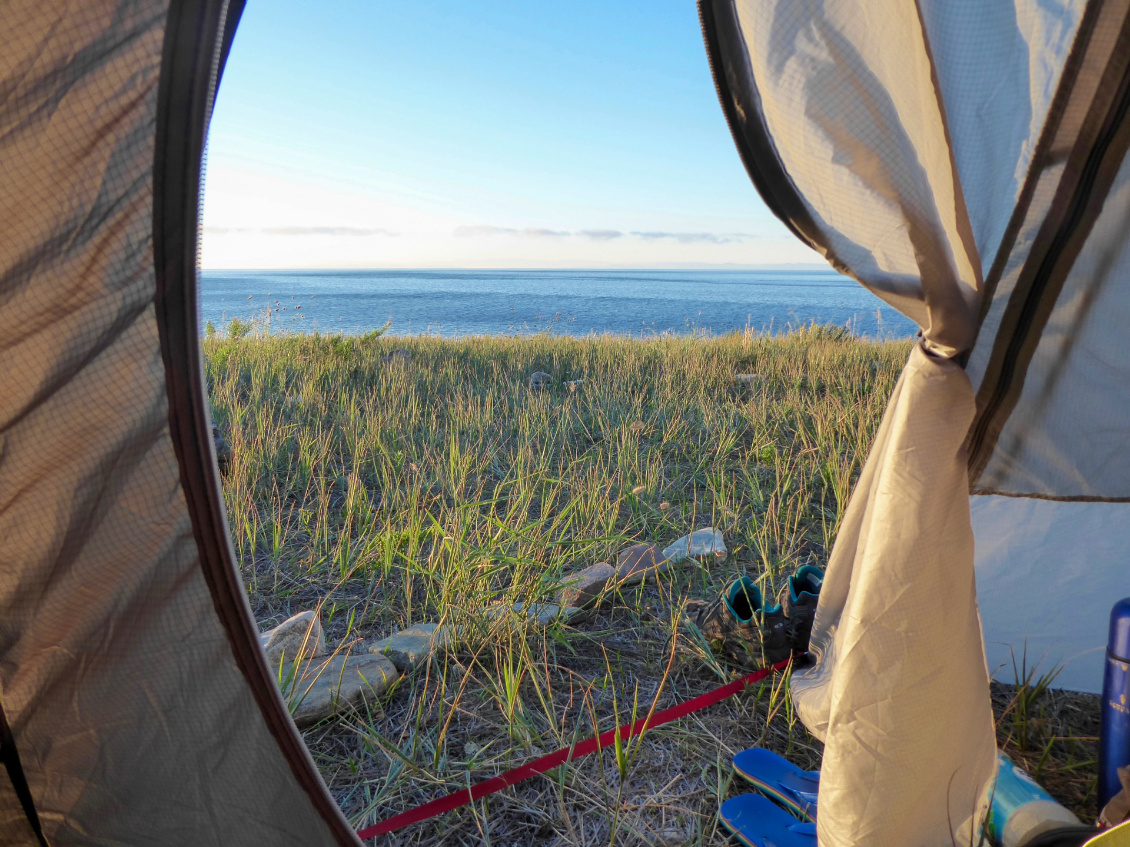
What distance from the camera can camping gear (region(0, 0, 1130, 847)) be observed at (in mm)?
839

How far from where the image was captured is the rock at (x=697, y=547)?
97.5 inches

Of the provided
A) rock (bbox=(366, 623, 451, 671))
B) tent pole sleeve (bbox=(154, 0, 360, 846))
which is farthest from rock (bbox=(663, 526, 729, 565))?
tent pole sleeve (bbox=(154, 0, 360, 846))

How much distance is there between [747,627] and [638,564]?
2.05 feet

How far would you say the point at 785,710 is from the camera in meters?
1.72

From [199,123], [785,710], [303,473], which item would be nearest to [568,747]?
[785,710]

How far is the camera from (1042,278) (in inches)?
46.1

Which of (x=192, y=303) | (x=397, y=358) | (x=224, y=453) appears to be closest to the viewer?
(x=192, y=303)

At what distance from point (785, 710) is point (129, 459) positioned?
158 centimetres

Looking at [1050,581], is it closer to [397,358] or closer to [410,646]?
[410,646]

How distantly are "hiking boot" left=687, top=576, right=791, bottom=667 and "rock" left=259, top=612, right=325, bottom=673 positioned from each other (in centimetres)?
111

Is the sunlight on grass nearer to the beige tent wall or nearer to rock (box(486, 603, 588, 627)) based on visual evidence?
rock (box(486, 603, 588, 627))

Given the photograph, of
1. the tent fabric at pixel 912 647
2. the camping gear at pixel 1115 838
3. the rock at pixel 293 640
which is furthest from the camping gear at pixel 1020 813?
the rock at pixel 293 640

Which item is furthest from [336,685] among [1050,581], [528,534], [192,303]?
[1050,581]

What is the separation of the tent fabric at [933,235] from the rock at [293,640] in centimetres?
134
